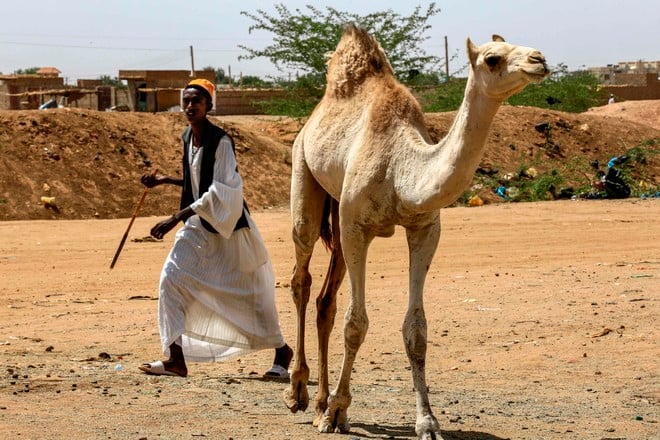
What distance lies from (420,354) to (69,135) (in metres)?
17.5

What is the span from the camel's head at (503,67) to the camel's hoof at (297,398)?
2.49 m

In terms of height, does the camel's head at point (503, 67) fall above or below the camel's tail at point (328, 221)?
above

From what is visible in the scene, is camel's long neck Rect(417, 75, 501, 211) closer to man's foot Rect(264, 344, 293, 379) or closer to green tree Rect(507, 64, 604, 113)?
man's foot Rect(264, 344, 293, 379)

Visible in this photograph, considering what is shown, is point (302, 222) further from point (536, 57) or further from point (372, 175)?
point (536, 57)

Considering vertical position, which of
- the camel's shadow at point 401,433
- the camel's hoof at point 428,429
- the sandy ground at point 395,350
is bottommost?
the sandy ground at point 395,350

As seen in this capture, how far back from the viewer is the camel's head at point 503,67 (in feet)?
18.6

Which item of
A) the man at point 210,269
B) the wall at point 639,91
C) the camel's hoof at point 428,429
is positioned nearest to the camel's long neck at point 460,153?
the camel's hoof at point 428,429

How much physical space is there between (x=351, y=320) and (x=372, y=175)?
827 millimetres

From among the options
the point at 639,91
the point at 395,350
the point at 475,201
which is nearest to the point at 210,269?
the point at 395,350

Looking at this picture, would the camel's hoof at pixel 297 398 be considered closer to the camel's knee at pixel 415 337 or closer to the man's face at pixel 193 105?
the camel's knee at pixel 415 337

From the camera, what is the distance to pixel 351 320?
6.89m

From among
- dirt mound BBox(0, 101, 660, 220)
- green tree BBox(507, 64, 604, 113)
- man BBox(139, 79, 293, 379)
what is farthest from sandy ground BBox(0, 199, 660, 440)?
green tree BBox(507, 64, 604, 113)

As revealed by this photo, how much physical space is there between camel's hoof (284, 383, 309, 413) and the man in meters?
0.93

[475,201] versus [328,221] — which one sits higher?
[328,221]
